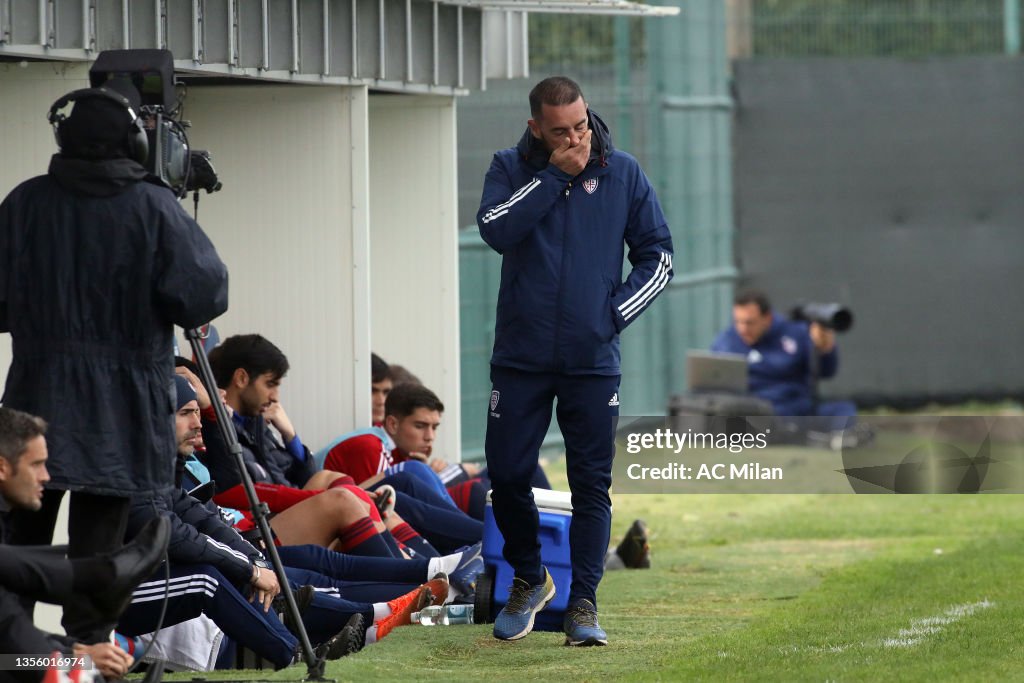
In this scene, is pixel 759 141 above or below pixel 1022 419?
above

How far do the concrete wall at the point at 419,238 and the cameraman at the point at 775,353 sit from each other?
20.2 feet

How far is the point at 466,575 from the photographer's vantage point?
7.73 meters

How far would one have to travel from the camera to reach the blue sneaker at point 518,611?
6.81 m

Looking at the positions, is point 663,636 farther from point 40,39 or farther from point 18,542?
point 40,39

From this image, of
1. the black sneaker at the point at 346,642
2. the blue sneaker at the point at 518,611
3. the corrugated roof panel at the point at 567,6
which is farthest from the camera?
the corrugated roof panel at the point at 567,6

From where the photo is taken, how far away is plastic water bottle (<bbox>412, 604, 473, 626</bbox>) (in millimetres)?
7387

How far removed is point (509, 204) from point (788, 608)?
2565 millimetres

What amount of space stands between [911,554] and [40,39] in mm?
5506

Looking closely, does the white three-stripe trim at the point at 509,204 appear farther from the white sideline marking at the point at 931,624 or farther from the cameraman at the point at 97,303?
the white sideline marking at the point at 931,624

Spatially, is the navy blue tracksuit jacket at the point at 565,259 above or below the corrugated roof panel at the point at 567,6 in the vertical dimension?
below

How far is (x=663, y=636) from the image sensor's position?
716 centimetres

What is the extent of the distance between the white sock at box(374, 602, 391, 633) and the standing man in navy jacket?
2.54ft

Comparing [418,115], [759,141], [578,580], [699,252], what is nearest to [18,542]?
[578,580]

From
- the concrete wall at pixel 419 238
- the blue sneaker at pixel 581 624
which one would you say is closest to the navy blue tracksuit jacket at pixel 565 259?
the blue sneaker at pixel 581 624
